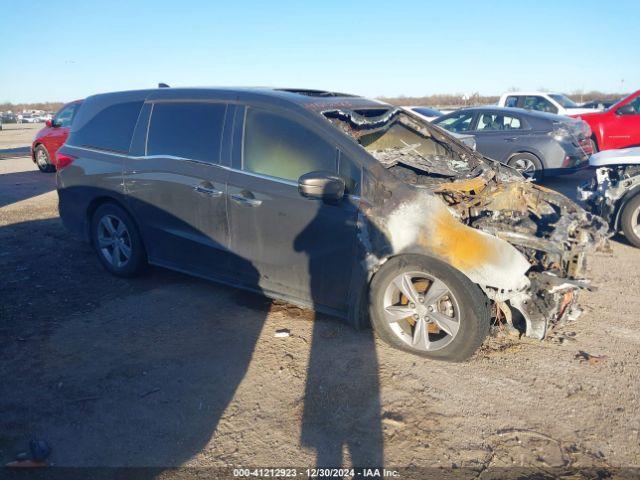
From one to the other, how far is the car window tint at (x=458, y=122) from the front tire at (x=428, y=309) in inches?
321

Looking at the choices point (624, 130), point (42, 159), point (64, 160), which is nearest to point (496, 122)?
point (624, 130)

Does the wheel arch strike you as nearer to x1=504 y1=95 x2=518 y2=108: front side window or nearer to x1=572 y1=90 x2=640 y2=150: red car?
x1=572 y1=90 x2=640 y2=150: red car

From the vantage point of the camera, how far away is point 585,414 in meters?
3.06

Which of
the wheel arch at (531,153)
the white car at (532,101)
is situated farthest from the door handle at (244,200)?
the white car at (532,101)

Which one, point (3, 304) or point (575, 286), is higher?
point (575, 286)

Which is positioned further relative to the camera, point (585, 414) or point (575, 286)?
point (575, 286)

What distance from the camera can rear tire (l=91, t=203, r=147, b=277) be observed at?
5.16m

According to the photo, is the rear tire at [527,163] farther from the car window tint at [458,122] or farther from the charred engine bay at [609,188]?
the charred engine bay at [609,188]

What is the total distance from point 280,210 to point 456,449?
83.7 inches

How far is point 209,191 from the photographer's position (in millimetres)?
4391

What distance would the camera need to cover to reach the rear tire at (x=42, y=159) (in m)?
13.5

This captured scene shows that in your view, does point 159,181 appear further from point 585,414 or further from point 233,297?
point 585,414

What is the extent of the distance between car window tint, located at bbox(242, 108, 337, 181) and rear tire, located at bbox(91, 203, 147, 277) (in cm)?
165

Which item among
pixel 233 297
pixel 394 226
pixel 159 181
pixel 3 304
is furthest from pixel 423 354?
pixel 3 304
